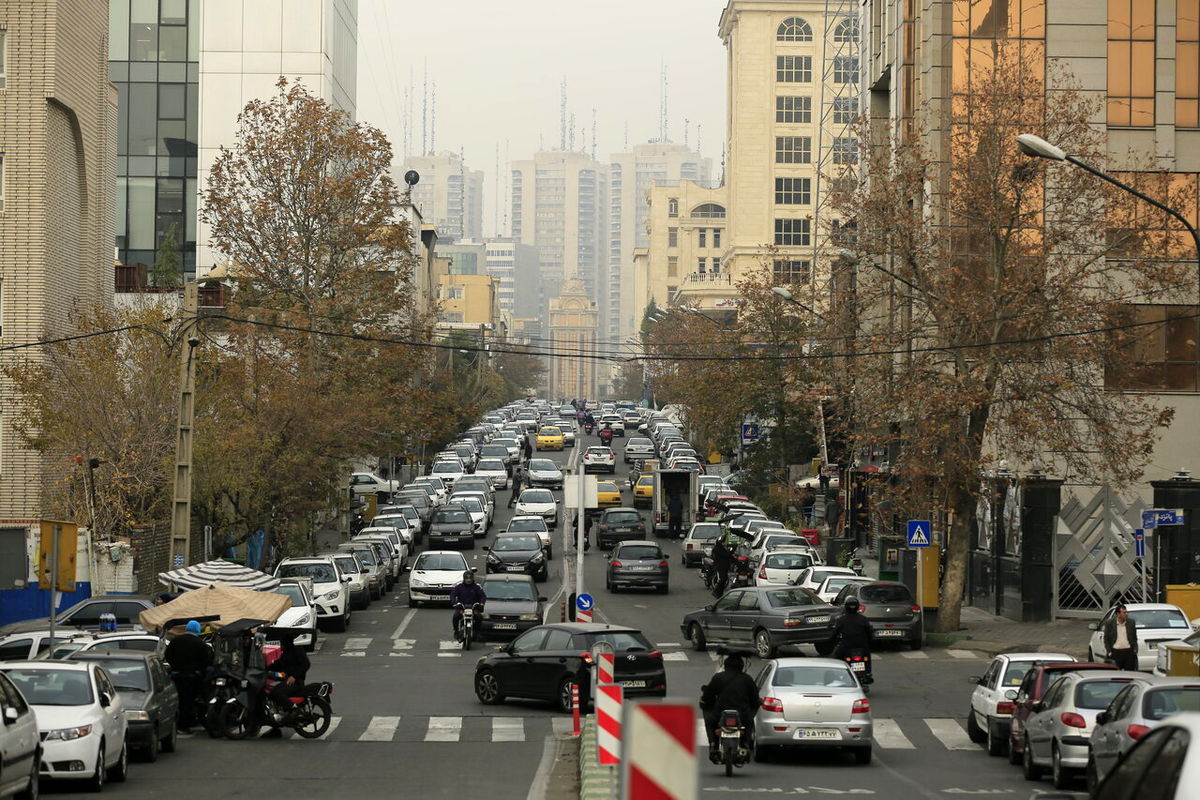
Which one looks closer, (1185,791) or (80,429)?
(1185,791)

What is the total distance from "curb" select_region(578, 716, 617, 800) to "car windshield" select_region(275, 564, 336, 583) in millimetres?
19509

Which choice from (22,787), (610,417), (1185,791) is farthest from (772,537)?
(610,417)

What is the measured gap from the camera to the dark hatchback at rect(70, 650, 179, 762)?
20.5m

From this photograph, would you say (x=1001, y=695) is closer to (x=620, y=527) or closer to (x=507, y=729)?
(x=507, y=729)

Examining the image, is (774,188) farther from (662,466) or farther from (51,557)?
(51,557)

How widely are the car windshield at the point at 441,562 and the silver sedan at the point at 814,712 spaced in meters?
22.0

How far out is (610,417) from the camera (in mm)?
121188

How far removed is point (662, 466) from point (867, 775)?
5608 cm

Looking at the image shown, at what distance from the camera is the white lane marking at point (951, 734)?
22844mm

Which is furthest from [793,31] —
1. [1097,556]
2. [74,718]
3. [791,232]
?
[74,718]

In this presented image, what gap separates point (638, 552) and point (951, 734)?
2147 centimetres

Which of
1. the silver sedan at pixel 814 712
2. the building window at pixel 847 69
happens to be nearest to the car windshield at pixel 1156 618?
the silver sedan at pixel 814 712

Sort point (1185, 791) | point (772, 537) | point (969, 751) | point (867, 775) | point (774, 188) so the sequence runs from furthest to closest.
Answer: point (774, 188), point (772, 537), point (969, 751), point (867, 775), point (1185, 791)

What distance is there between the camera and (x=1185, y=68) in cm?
4853
